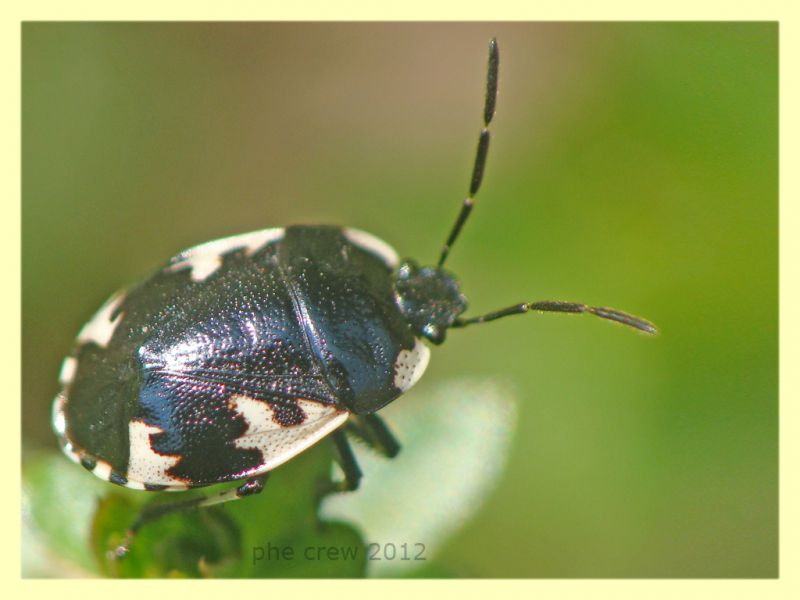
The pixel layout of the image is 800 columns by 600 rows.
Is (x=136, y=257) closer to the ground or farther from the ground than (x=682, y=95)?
closer to the ground

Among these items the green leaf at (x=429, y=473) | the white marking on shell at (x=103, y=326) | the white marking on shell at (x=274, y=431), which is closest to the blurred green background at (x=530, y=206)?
the green leaf at (x=429, y=473)

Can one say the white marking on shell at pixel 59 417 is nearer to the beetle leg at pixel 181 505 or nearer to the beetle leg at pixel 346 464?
the beetle leg at pixel 181 505

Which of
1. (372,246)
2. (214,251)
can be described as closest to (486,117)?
(372,246)

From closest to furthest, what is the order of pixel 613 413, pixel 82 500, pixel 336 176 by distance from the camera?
pixel 82 500, pixel 613 413, pixel 336 176

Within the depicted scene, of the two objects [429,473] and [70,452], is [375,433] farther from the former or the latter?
[70,452]

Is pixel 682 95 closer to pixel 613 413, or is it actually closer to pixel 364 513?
pixel 613 413

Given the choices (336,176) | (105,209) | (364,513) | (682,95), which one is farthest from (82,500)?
(682,95)
